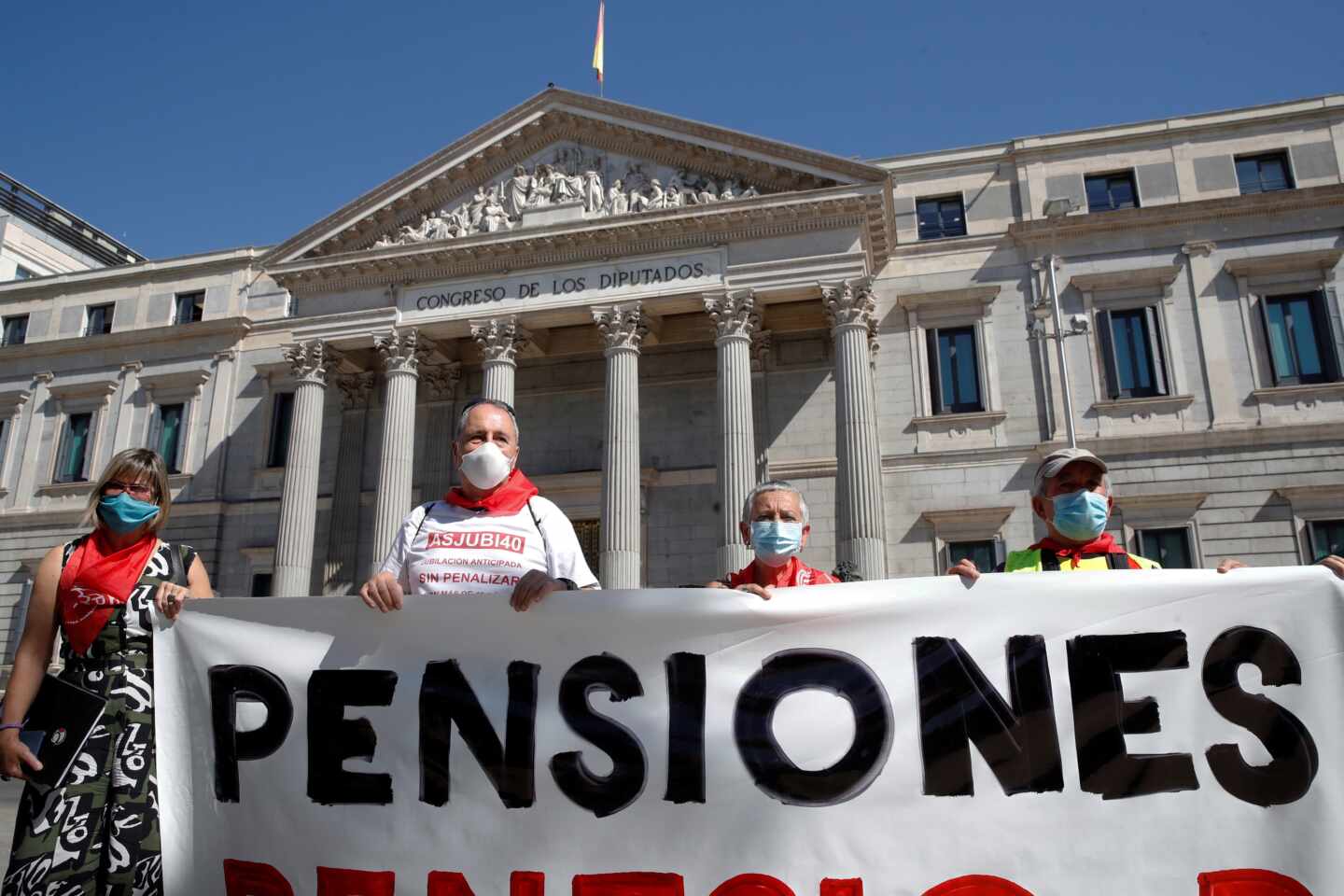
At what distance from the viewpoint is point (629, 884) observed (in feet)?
11.7

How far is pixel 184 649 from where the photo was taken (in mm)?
4172

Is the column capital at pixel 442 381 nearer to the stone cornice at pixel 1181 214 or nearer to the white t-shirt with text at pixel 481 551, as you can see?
the stone cornice at pixel 1181 214

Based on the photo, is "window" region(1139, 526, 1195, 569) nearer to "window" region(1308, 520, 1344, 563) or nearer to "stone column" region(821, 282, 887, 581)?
"window" region(1308, 520, 1344, 563)

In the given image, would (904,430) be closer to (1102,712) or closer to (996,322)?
(996,322)

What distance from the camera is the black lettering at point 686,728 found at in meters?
3.71

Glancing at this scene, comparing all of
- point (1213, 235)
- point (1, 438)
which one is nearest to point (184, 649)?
point (1213, 235)

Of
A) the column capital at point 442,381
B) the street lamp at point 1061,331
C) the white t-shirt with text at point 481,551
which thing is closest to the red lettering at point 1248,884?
the white t-shirt with text at point 481,551

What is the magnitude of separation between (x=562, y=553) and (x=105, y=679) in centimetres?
201

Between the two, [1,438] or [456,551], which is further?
[1,438]

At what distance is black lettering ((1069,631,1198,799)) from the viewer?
360 cm

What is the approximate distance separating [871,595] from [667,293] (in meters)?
19.4

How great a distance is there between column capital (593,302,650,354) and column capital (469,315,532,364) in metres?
2.25

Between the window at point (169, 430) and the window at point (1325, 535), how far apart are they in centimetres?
3253

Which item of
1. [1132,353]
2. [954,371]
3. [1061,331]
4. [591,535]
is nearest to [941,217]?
[954,371]
